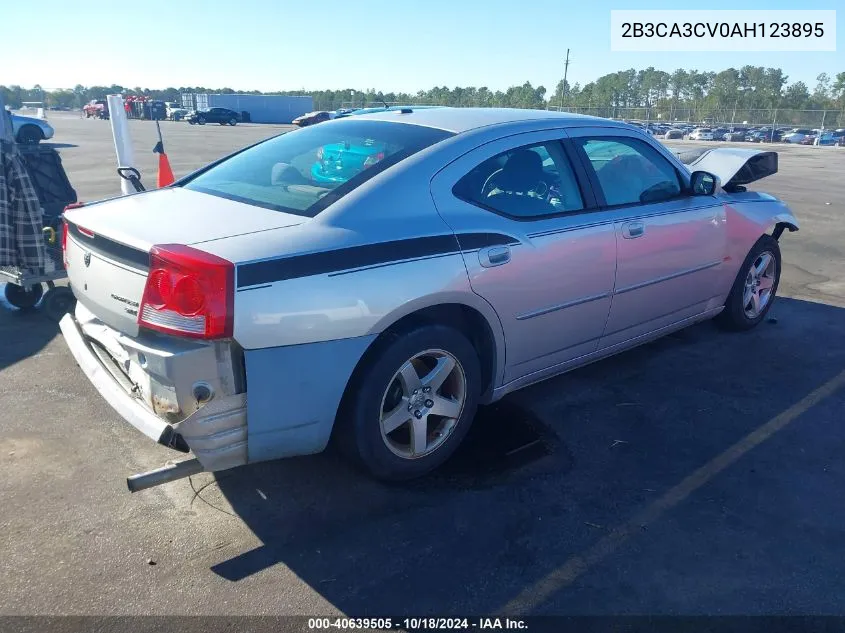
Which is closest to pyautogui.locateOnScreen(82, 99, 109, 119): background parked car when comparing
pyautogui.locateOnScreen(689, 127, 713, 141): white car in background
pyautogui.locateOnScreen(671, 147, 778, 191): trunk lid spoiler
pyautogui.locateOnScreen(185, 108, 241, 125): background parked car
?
pyautogui.locateOnScreen(185, 108, 241, 125): background parked car

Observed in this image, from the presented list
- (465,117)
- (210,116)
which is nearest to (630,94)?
(210,116)

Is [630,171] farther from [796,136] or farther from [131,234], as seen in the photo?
[796,136]

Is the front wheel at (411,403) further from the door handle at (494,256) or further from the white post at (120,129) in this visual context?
the white post at (120,129)

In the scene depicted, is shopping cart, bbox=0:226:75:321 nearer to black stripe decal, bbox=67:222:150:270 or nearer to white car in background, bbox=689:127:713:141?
black stripe decal, bbox=67:222:150:270

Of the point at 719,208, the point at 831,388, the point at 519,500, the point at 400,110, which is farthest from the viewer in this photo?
the point at 719,208

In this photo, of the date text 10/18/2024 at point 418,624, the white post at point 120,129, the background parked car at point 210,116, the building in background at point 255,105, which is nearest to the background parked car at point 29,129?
the white post at point 120,129

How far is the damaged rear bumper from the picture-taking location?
8.15ft

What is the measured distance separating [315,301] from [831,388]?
366 cm

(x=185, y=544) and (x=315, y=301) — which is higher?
(x=315, y=301)

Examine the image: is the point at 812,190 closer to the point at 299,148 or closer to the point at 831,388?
the point at 831,388

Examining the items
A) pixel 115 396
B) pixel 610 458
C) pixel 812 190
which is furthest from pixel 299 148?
pixel 812 190

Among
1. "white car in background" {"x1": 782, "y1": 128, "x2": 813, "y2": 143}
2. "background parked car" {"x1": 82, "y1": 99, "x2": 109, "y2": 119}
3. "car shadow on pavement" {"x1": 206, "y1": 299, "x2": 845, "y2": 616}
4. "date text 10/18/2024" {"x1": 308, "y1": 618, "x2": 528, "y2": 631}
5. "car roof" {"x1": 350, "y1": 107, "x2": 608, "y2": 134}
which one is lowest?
"date text 10/18/2024" {"x1": 308, "y1": 618, "x2": 528, "y2": 631}

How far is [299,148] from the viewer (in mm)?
3678

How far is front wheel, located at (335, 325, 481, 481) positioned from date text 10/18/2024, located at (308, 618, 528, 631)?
76 cm
